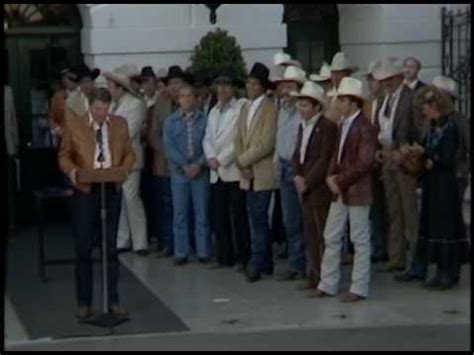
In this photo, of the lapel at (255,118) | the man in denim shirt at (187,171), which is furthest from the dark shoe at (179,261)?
the lapel at (255,118)

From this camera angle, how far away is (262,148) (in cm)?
1188

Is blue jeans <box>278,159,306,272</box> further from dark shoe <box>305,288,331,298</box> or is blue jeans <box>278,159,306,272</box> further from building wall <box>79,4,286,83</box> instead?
building wall <box>79,4,286,83</box>

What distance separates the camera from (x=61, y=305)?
36.9ft

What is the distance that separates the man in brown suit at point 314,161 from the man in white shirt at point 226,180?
1.27 meters

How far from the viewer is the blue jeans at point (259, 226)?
12070 millimetres

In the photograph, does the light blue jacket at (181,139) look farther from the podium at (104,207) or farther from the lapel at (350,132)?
the podium at (104,207)

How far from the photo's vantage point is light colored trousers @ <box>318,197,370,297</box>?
10805 millimetres

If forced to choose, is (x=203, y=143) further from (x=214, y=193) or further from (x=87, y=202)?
(x=87, y=202)

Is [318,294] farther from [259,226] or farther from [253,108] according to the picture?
[253,108]

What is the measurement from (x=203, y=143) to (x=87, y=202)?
2.76 metres

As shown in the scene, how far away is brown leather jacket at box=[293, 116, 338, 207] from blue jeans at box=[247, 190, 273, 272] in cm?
96

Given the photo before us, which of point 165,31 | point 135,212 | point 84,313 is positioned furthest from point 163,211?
point 84,313

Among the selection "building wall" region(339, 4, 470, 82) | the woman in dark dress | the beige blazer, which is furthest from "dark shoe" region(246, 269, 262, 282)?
"building wall" region(339, 4, 470, 82)

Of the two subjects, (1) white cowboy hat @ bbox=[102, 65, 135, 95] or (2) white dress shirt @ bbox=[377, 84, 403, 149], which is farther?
(1) white cowboy hat @ bbox=[102, 65, 135, 95]
